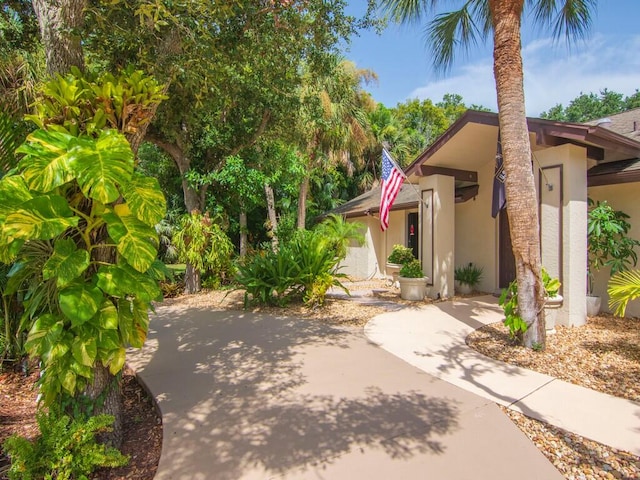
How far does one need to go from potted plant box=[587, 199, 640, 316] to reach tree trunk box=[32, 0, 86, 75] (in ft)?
28.7

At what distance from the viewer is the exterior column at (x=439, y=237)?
33.1 feet

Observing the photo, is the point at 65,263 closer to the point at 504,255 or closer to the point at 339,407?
the point at 339,407

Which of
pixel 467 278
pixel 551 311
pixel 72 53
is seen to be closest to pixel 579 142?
pixel 551 311

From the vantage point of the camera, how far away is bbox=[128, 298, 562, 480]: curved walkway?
3.00m

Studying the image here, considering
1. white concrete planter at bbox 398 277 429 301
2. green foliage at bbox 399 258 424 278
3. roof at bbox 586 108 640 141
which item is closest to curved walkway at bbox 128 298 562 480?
white concrete planter at bbox 398 277 429 301

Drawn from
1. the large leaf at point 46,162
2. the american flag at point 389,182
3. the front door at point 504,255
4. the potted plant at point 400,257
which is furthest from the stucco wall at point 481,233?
the large leaf at point 46,162

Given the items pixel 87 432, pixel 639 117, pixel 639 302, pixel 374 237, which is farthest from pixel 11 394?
pixel 639 117

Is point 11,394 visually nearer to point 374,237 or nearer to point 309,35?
point 309,35

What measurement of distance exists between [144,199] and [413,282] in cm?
808

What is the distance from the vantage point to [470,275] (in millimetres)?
11047

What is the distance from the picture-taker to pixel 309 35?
676 centimetres

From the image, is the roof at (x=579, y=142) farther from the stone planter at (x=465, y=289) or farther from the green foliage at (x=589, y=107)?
the green foliage at (x=589, y=107)

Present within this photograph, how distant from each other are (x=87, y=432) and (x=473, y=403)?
3605 millimetres

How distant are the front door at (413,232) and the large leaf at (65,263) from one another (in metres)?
12.3
